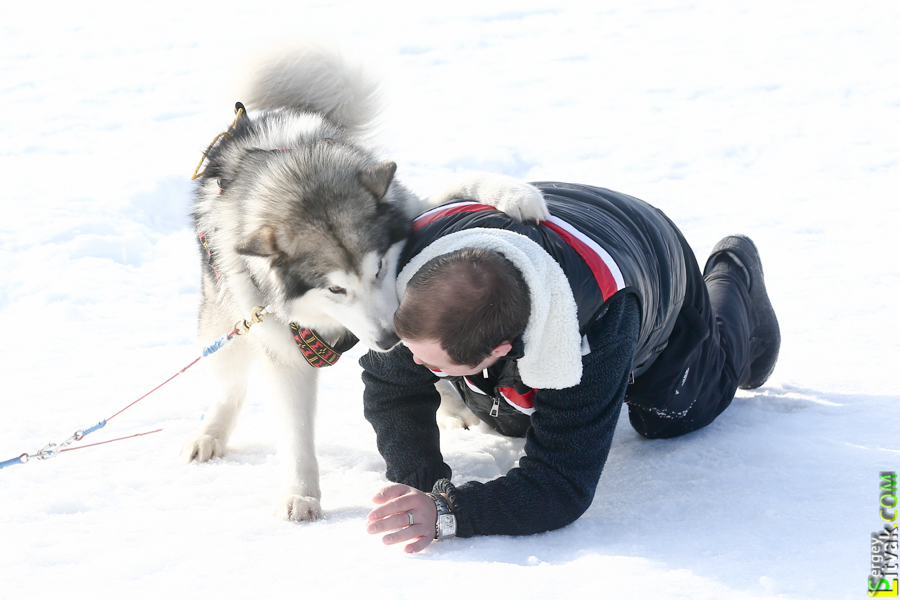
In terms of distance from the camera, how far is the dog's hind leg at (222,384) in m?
2.51

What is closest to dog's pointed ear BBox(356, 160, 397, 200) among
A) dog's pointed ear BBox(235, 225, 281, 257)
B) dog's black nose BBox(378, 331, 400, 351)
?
dog's pointed ear BBox(235, 225, 281, 257)

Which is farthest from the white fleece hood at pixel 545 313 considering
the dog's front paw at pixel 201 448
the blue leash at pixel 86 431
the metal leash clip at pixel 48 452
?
the dog's front paw at pixel 201 448

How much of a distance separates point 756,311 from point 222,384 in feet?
6.98

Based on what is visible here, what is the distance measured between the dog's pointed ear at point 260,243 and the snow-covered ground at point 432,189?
751 mm

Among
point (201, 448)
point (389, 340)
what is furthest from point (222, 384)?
point (389, 340)

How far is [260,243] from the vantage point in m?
1.96

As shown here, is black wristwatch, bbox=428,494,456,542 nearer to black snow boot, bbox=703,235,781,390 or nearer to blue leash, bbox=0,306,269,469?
blue leash, bbox=0,306,269,469

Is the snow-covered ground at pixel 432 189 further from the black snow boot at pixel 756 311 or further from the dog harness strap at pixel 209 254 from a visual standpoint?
the dog harness strap at pixel 209 254

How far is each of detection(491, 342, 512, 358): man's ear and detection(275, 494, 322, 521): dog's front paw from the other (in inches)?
29.9

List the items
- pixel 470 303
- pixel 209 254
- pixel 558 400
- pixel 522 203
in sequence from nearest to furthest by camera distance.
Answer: pixel 470 303 → pixel 558 400 → pixel 522 203 → pixel 209 254

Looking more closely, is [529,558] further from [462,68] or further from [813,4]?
[813,4]

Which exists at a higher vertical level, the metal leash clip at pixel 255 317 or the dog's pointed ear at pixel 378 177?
the dog's pointed ear at pixel 378 177

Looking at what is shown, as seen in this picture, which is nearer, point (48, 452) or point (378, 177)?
point (48, 452)

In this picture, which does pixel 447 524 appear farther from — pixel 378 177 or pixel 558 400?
pixel 378 177
